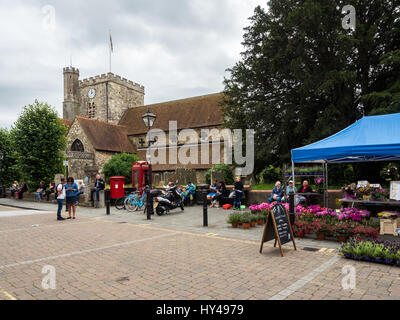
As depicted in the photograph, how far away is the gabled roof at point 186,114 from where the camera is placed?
3831 centimetres

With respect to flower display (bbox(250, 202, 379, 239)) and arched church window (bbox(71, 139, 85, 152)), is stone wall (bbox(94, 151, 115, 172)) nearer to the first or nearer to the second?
arched church window (bbox(71, 139, 85, 152))

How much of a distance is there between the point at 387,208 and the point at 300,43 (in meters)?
11.0

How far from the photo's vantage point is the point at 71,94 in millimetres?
56562

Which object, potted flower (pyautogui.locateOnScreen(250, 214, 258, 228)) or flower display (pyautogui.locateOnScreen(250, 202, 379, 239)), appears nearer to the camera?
flower display (pyautogui.locateOnScreen(250, 202, 379, 239))

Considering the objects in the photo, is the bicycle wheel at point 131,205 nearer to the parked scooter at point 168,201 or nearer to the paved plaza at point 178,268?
the parked scooter at point 168,201

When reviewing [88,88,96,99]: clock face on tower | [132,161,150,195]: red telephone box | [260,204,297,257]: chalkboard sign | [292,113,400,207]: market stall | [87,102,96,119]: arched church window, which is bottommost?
[260,204,297,257]: chalkboard sign

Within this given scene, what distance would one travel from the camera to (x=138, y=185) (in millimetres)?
21203

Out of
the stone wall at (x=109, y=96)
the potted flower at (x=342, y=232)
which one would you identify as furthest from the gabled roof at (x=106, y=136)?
the potted flower at (x=342, y=232)

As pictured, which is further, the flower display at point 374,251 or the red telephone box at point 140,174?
the red telephone box at point 140,174

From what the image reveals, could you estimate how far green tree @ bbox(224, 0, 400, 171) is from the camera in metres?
15.6

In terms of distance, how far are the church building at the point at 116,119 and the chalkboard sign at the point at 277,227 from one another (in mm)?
24358

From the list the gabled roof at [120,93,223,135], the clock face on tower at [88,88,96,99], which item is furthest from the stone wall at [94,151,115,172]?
the clock face on tower at [88,88,96,99]

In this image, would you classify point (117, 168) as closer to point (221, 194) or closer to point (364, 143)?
point (221, 194)
